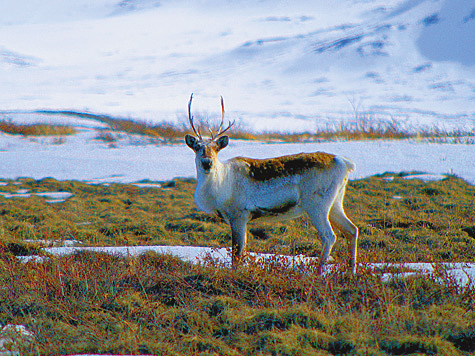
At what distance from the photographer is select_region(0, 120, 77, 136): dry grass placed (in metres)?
25.2

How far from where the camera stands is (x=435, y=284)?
4.43 meters

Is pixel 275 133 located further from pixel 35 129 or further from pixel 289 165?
pixel 289 165

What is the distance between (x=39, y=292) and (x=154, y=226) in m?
4.19

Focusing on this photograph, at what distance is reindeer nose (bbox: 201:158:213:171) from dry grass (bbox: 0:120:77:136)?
22756mm

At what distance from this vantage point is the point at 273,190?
5.24 m

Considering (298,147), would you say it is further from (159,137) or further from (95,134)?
(95,134)

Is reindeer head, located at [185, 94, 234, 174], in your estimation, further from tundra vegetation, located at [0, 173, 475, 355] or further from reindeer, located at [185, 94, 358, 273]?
tundra vegetation, located at [0, 173, 475, 355]

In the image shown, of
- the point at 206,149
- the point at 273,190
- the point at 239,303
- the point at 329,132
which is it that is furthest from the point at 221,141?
the point at 329,132

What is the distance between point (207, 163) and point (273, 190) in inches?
35.6

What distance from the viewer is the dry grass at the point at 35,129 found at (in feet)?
82.5

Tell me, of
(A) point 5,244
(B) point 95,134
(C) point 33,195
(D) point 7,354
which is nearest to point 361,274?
(D) point 7,354

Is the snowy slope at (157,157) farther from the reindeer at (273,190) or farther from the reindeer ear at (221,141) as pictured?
the reindeer ear at (221,141)

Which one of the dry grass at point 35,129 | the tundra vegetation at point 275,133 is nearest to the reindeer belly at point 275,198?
the tundra vegetation at point 275,133

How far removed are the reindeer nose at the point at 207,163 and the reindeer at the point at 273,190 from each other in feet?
0.47
